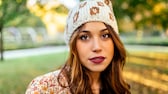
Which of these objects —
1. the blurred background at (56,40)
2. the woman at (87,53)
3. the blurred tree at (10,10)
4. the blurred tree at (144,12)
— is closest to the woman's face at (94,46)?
the woman at (87,53)

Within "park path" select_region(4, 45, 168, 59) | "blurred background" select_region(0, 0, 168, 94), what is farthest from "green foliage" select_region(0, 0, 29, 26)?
"park path" select_region(4, 45, 168, 59)

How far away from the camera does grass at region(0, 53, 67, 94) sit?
1556mm

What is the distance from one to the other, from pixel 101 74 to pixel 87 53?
108 mm

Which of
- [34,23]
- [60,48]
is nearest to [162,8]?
[60,48]

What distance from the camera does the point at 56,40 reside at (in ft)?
6.97

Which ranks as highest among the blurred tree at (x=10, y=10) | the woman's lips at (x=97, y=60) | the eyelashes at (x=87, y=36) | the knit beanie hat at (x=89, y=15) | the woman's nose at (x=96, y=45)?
the blurred tree at (x=10, y=10)

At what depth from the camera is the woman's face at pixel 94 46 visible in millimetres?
713

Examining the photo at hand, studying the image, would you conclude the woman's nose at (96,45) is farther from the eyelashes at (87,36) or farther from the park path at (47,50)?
the park path at (47,50)

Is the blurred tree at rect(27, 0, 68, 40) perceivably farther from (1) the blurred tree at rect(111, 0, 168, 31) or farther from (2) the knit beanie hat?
(2) the knit beanie hat

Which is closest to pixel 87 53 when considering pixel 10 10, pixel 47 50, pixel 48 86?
pixel 48 86

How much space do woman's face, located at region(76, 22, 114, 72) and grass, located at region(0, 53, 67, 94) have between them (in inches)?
34.3

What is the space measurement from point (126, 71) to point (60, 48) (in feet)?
1.44

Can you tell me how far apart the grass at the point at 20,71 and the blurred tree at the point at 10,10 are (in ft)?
0.33

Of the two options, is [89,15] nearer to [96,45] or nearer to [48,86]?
[96,45]
